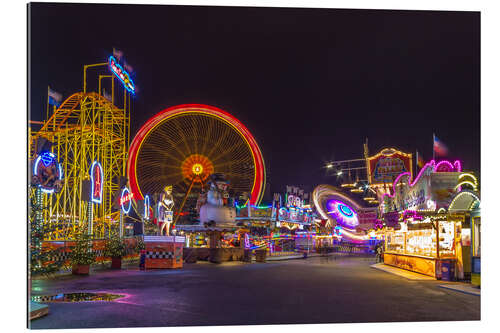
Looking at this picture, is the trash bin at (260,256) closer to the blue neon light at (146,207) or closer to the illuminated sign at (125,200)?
the blue neon light at (146,207)

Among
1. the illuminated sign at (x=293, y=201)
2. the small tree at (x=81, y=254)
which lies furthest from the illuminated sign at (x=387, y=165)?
the small tree at (x=81, y=254)

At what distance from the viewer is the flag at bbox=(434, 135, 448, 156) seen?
63.8 feet

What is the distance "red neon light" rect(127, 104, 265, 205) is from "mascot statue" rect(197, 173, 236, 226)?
1.95m

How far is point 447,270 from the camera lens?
13.6 m

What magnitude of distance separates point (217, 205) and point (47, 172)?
17.0m

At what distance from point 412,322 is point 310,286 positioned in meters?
4.41

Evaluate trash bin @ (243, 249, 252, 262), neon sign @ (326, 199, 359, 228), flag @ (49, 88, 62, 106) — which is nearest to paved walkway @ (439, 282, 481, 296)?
trash bin @ (243, 249, 252, 262)

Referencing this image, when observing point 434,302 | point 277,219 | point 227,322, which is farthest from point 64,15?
point 277,219

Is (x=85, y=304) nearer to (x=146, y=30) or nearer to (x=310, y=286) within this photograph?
(x=310, y=286)

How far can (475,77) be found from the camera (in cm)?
1000

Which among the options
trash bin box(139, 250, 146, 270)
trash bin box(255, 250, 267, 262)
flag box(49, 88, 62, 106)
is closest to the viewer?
trash bin box(139, 250, 146, 270)

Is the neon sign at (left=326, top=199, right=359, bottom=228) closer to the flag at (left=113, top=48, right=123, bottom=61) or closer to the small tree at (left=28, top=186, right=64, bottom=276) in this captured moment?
the flag at (left=113, top=48, right=123, bottom=61)

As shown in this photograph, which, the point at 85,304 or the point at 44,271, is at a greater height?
the point at 44,271

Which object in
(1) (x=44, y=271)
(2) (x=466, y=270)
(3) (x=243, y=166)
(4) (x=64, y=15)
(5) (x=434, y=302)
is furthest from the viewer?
(3) (x=243, y=166)
